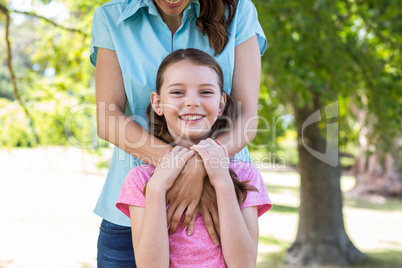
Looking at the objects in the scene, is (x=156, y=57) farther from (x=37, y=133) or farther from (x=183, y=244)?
(x=37, y=133)

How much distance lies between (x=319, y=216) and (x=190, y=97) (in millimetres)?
6288

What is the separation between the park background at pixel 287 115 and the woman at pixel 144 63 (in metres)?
1.65

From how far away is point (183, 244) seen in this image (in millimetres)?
1591

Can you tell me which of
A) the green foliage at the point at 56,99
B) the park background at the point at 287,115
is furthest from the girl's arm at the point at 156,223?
the green foliage at the point at 56,99

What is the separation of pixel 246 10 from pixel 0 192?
40.3ft

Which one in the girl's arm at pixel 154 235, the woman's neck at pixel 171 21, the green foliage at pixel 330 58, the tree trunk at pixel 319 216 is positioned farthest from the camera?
the tree trunk at pixel 319 216

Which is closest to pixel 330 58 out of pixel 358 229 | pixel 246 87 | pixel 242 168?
pixel 246 87

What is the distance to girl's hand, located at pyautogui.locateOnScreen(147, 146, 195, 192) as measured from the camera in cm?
153

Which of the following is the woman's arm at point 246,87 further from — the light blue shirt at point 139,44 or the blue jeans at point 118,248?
the blue jeans at point 118,248

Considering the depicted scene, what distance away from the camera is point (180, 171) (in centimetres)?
157

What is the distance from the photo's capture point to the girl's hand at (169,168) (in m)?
1.53

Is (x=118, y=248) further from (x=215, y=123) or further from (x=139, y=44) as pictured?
(x=139, y=44)

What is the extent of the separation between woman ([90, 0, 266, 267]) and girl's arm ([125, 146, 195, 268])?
0.40ft

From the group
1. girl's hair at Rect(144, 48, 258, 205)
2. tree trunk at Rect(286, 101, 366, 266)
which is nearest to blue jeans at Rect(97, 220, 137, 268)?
girl's hair at Rect(144, 48, 258, 205)
